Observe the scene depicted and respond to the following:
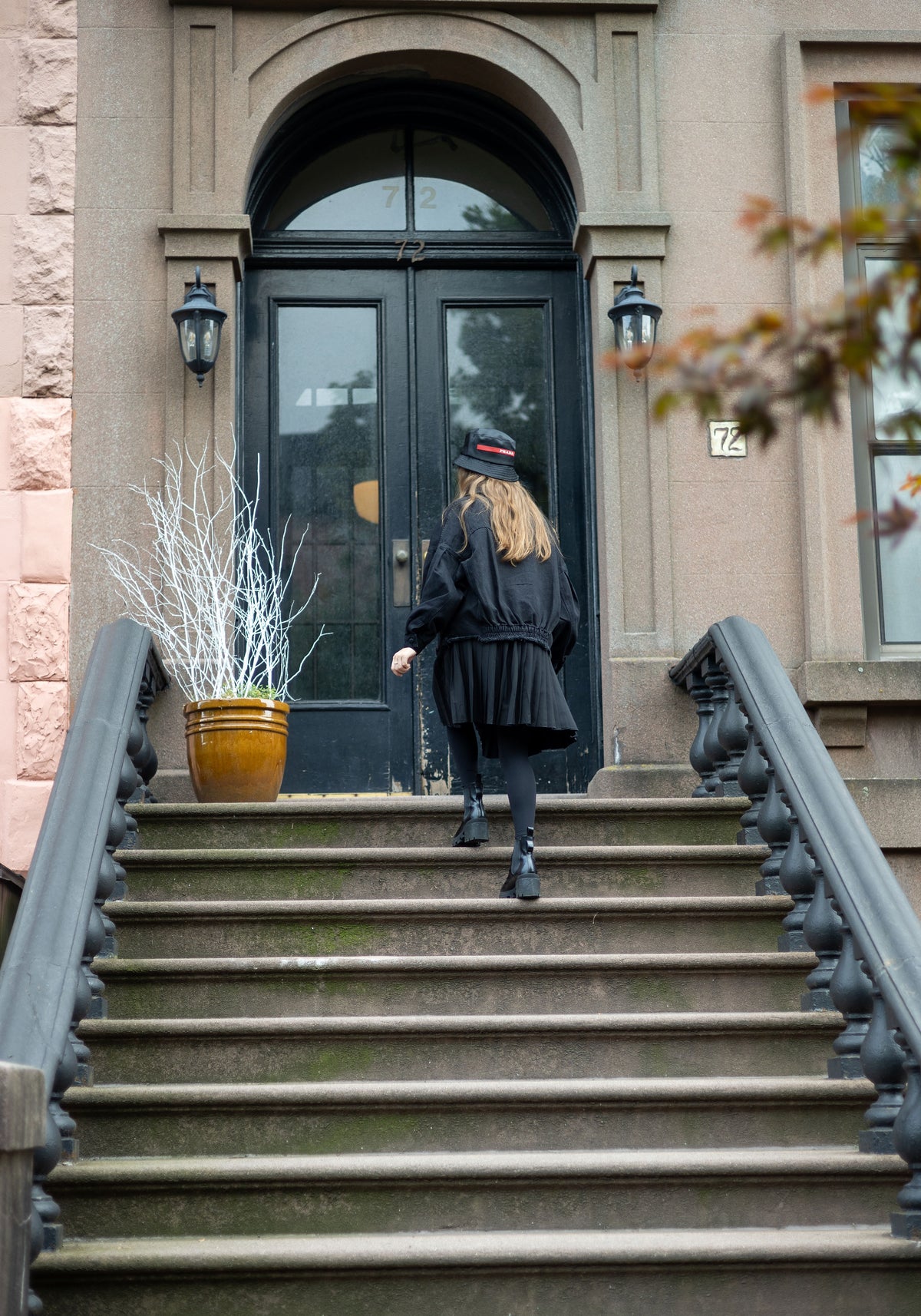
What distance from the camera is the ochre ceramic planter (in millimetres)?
6340

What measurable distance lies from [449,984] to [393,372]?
3826 mm

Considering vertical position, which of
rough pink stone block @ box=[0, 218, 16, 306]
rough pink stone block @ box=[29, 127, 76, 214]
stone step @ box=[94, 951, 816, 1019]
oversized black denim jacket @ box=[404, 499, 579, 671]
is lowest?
stone step @ box=[94, 951, 816, 1019]

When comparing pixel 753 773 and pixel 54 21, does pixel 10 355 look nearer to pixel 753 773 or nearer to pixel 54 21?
pixel 54 21

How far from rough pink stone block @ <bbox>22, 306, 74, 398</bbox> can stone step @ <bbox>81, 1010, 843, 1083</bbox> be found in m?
Answer: 3.51

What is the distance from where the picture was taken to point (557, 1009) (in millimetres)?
5117

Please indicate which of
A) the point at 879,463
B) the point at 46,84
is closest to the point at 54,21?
the point at 46,84

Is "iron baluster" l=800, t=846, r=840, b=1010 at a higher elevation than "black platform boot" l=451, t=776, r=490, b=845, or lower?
lower

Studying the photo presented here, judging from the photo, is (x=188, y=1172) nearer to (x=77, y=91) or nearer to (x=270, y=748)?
(x=270, y=748)

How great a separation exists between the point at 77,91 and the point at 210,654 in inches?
113

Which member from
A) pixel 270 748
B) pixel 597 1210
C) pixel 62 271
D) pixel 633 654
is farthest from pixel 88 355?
pixel 597 1210

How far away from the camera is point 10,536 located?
7.15m

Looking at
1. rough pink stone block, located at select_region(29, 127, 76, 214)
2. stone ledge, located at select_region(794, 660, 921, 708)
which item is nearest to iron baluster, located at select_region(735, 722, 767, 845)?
stone ledge, located at select_region(794, 660, 921, 708)

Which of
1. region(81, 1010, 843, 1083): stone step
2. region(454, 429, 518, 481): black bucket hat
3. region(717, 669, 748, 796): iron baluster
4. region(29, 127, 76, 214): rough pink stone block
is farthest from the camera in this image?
region(29, 127, 76, 214): rough pink stone block

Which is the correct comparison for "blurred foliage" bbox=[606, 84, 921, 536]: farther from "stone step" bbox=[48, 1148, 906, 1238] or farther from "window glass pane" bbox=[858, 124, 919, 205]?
"window glass pane" bbox=[858, 124, 919, 205]
